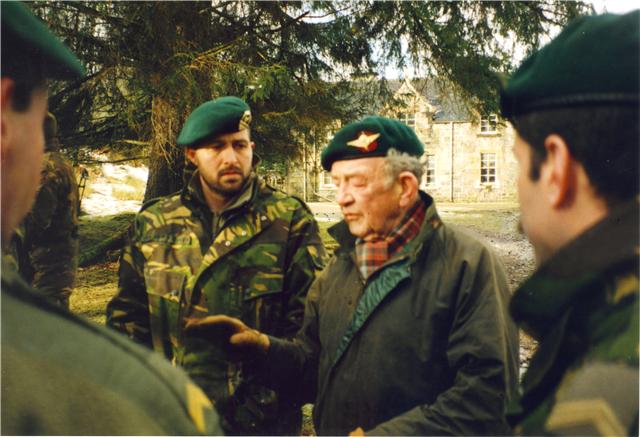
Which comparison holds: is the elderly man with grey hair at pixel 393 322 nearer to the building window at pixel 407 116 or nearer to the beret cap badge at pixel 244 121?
the beret cap badge at pixel 244 121

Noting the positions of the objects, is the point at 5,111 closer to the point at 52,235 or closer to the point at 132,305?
the point at 132,305

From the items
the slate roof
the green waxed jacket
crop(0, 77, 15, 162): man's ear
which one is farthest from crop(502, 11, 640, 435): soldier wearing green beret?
the slate roof

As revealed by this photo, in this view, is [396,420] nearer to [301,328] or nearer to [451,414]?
[451,414]

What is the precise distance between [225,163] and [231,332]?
0.80m

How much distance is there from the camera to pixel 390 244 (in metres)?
2.35

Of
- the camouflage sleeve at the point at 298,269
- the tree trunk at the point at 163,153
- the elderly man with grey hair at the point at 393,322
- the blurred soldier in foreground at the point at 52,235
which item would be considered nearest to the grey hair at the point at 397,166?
the elderly man with grey hair at the point at 393,322

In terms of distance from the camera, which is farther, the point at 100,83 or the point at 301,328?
the point at 100,83

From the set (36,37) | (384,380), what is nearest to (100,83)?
(384,380)

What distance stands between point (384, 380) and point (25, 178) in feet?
4.77

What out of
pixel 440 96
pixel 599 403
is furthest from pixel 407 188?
pixel 440 96

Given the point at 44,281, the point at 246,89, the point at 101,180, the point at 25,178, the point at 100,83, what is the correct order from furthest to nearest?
1. the point at 101,180
2. the point at 100,83
3. the point at 246,89
4. the point at 44,281
5. the point at 25,178

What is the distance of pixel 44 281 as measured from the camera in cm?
402

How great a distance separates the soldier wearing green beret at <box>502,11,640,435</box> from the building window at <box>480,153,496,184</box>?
946 inches

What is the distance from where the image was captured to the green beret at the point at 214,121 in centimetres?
282
